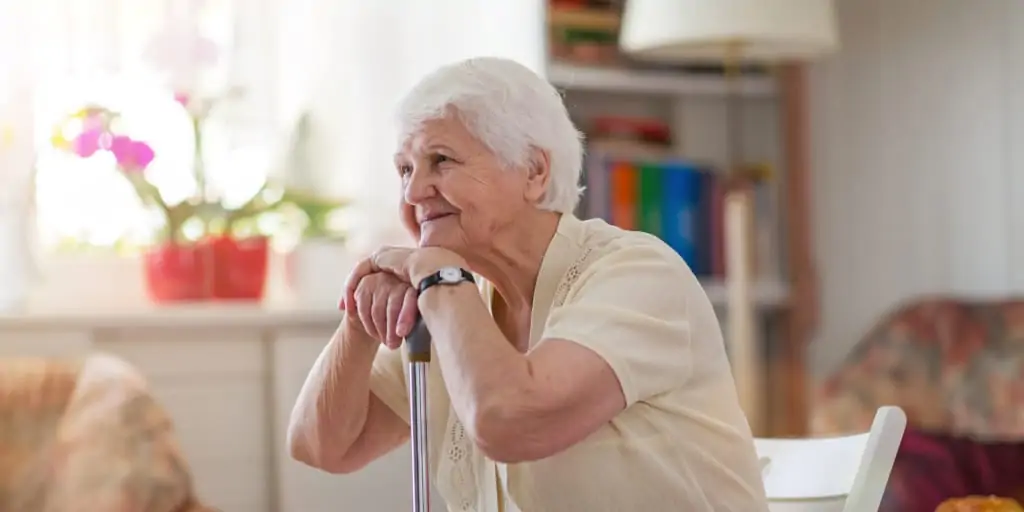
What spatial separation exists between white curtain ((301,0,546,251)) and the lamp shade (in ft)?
0.78

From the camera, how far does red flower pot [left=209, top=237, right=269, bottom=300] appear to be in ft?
8.96

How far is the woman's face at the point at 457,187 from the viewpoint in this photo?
1.43 meters

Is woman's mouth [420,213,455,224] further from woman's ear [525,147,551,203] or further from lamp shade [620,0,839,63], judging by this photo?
lamp shade [620,0,839,63]

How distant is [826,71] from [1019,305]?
0.91 m

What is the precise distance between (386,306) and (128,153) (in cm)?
154

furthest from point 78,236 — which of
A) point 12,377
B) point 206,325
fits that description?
point 12,377

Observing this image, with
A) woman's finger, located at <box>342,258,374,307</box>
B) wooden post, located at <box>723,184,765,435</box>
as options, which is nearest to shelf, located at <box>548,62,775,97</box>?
wooden post, located at <box>723,184,765,435</box>

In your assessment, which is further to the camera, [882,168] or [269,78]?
[882,168]

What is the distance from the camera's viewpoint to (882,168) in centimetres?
327

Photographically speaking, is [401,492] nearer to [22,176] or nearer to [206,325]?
[206,325]

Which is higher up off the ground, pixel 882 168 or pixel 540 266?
pixel 882 168

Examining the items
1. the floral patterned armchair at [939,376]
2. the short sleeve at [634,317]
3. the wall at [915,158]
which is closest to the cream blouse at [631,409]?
the short sleeve at [634,317]

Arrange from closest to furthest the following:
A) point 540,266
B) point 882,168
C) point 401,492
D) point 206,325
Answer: point 540,266, point 401,492, point 206,325, point 882,168

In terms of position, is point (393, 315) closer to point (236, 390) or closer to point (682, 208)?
point (236, 390)
